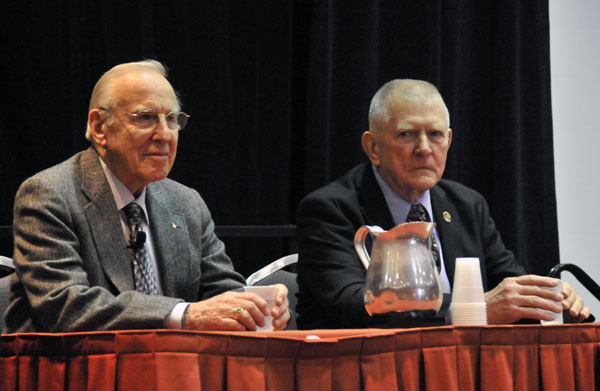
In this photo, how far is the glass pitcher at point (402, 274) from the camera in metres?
1.97

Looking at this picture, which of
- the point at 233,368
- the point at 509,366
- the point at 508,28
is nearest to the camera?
the point at 233,368

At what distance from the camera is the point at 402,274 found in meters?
1.98

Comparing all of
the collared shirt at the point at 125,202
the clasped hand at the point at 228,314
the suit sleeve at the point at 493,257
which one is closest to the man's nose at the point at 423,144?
the suit sleeve at the point at 493,257

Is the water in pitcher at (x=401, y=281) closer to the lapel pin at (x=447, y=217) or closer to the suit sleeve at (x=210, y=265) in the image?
the suit sleeve at (x=210, y=265)

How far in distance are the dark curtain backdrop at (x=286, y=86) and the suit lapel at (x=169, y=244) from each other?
3.02ft

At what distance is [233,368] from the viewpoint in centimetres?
161

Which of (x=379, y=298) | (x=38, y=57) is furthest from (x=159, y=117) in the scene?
(x=38, y=57)

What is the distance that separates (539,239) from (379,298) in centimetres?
220

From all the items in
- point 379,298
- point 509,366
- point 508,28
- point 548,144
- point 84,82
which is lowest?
point 509,366

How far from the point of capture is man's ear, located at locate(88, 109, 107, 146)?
2352 millimetres

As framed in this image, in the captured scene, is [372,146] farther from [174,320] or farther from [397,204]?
[174,320]

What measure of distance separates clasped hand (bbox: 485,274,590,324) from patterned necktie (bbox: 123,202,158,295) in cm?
88

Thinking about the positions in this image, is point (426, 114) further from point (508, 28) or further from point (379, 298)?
point (508, 28)

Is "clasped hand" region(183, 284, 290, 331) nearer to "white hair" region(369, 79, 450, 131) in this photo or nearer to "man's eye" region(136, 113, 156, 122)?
"man's eye" region(136, 113, 156, 122)
